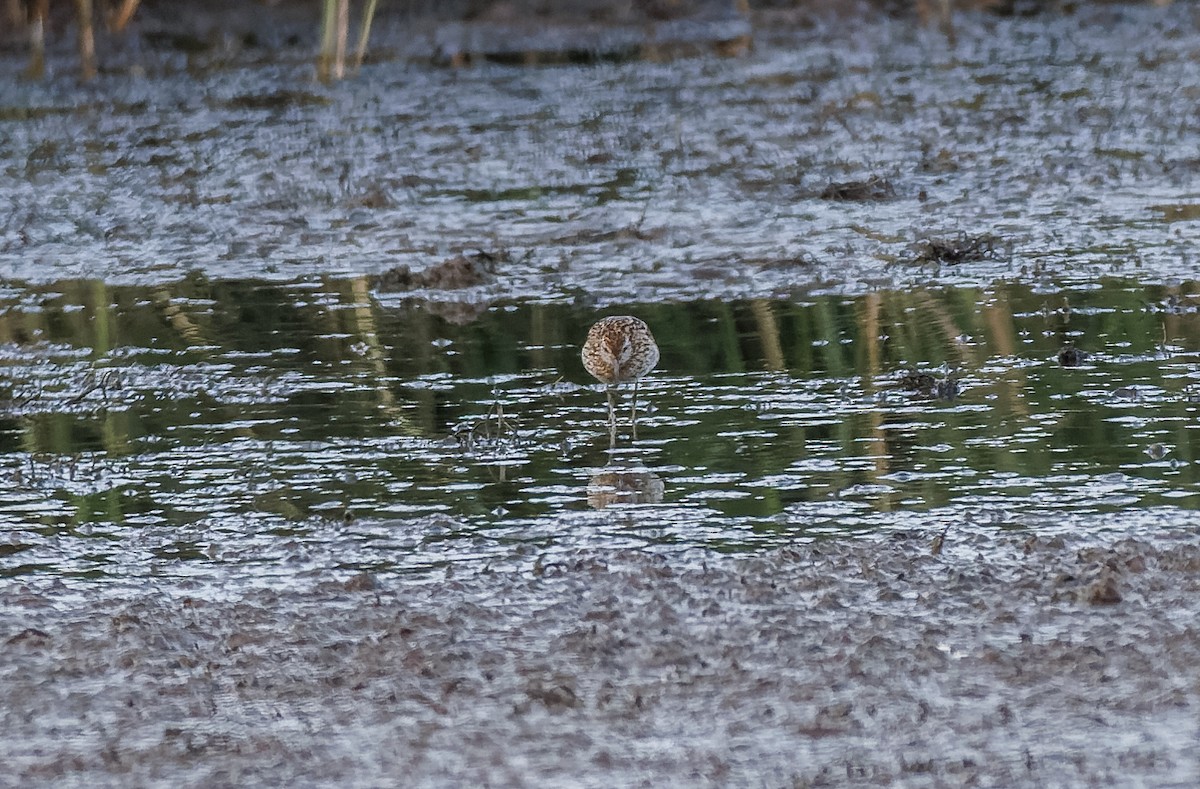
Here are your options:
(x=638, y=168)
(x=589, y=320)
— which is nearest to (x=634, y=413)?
(x=589, y=320)

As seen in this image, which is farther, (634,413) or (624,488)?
(634,413)

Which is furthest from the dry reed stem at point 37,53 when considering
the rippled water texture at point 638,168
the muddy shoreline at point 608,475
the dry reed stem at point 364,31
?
the muddy shoreline at point 608,475

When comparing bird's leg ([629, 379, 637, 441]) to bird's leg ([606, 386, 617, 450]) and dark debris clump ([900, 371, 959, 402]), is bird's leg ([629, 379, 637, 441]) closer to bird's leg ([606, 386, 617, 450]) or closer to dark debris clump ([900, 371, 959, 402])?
bird's leg ([606, 386, 617, 450])

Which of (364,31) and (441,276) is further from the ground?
(364,31)

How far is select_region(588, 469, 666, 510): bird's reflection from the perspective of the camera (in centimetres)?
502

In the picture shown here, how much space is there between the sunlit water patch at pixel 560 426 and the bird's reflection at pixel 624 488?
1cm

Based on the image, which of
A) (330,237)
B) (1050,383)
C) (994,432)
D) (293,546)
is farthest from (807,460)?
(330,237)

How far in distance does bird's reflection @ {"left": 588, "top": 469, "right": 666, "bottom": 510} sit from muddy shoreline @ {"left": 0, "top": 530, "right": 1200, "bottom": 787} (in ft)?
1.57

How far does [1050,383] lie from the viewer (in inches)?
234

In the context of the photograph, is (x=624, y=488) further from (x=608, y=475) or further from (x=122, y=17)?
(x=122, y=17)

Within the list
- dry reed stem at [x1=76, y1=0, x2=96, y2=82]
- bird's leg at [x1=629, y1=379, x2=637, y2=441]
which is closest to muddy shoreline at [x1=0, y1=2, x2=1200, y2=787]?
bird's leg at [x1=629, y1=379, x2=637, y2=441]

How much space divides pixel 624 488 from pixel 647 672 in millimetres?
1350

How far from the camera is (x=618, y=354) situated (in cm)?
585

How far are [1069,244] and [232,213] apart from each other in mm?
4366
